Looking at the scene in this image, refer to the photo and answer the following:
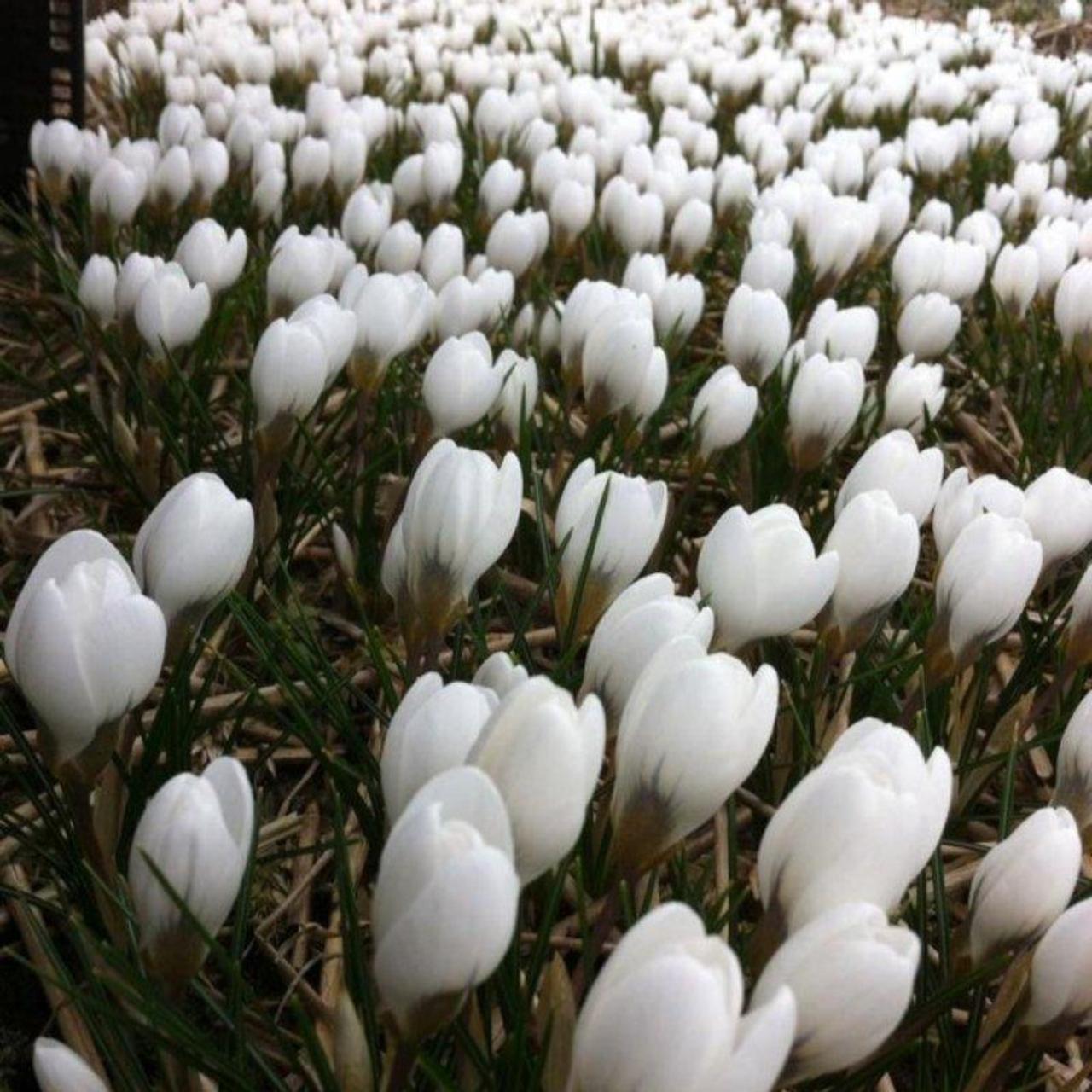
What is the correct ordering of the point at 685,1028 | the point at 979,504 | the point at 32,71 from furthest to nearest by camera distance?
the point at 32,71, the point at 979,504, the point at 685,1028

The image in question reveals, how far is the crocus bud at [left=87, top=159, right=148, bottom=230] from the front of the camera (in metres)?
1.70

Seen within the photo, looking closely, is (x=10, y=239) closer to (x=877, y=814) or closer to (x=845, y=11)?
(x=877, y=814)

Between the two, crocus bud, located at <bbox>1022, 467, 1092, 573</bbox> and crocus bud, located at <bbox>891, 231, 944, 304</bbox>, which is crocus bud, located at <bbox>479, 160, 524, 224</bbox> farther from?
crocus bud, located at <bbox>1022, 467, 1092, 573</bbox>

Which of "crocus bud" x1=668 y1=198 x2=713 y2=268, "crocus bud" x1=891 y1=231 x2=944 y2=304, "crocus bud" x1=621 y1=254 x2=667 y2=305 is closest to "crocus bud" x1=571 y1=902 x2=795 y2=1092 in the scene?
"crocus bud" x1=621 y1=254 x2=667 y2=305

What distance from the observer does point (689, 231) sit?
74.9 inches

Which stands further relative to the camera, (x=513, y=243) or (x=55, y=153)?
(x=55, y=153)

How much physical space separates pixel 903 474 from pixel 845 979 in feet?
1.88

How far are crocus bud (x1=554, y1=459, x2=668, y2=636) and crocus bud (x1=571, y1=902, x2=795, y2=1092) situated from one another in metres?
0.44

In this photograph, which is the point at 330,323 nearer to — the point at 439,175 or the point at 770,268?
the point at 770,268

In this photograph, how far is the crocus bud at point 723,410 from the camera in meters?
1.27

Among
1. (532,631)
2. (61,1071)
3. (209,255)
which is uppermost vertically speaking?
(209,255)

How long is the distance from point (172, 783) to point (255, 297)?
1.16 meters

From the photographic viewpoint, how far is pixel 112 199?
1.70m

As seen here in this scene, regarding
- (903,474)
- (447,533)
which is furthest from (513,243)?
(447,533)
